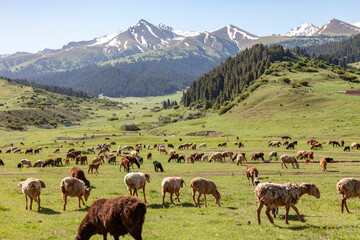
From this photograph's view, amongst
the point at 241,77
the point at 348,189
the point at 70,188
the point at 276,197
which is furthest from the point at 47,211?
the point at 241,77

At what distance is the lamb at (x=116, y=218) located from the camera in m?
11.7

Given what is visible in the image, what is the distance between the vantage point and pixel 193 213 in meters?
19.2

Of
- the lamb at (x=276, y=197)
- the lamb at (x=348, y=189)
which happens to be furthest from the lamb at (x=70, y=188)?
the lamb at (x=348, y=189)

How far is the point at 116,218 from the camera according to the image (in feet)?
A: 39.1

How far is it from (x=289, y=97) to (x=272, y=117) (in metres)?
19.4

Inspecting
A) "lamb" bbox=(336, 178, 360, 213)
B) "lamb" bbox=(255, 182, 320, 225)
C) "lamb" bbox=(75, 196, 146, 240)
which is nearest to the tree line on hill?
"lamb" bbox=(336, 178, 360, 213)

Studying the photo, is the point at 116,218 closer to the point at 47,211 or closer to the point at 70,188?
the point at 70,188

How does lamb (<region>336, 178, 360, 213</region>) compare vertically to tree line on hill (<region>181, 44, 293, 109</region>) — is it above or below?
below

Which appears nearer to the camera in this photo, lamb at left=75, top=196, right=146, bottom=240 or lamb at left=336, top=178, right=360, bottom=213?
lamb at left=75, top=196, right=146, bottom=240

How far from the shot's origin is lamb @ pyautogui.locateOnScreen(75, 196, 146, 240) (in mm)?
11680

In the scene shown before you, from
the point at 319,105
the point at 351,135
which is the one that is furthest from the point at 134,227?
the point at 319,105

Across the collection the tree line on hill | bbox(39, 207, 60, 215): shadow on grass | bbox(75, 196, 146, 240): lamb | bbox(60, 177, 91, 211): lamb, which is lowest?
bbox(39, 207, 60, 215): shadow on grass

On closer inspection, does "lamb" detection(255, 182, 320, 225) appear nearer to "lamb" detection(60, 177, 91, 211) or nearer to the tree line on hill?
"lamb" detection(60, 177, 91, 211)

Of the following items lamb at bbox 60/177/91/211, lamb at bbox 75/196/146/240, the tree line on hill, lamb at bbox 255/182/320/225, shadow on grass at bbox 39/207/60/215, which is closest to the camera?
lamb at bbox 75/196/146/240
